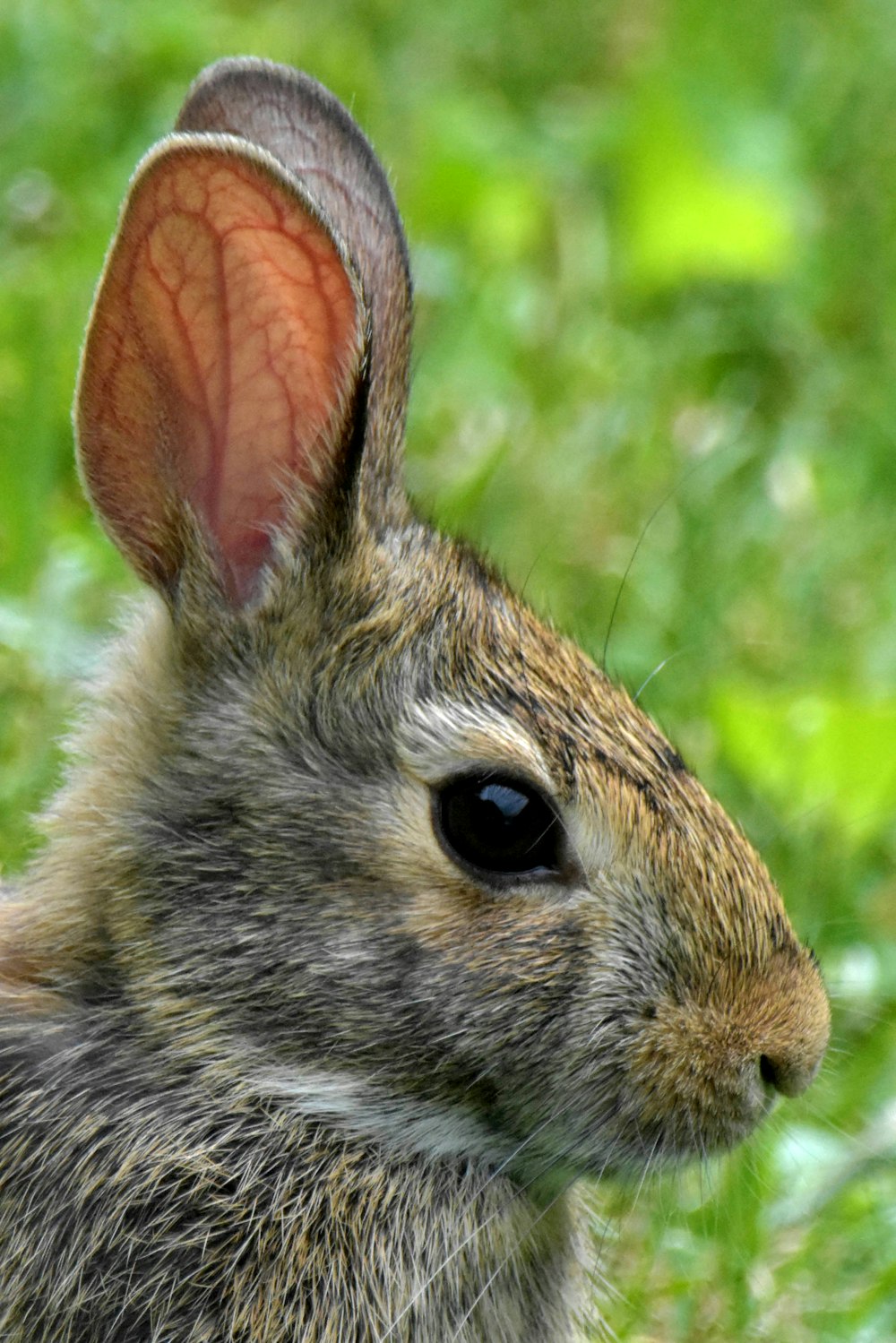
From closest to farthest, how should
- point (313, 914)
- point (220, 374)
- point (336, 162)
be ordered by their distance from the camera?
point (313, 914)
point (220, 374)
point (336, 162)

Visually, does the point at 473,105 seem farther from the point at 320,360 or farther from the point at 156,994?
the point at 156,994

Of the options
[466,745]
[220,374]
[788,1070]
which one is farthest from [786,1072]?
[220,374]

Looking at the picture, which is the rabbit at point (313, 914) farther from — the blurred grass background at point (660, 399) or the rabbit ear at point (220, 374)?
the blurred grass background at point (660, 399)

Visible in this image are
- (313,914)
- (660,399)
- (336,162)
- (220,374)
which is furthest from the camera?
(660,399)

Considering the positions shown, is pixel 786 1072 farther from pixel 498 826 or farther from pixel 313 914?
pixel 313 914

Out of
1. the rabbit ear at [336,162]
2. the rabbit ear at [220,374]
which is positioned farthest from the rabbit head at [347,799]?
the rabbit ear at [336,162]

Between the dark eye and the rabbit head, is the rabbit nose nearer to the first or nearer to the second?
the rabbit head

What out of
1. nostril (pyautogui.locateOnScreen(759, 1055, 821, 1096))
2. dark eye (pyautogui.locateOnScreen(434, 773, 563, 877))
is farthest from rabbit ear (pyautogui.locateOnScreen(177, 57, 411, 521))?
nostril (pyautogui.locateOnScreen(759, 1055, 821, 1096))

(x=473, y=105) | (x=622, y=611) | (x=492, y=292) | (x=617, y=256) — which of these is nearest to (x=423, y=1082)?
(x=622, y=611)
